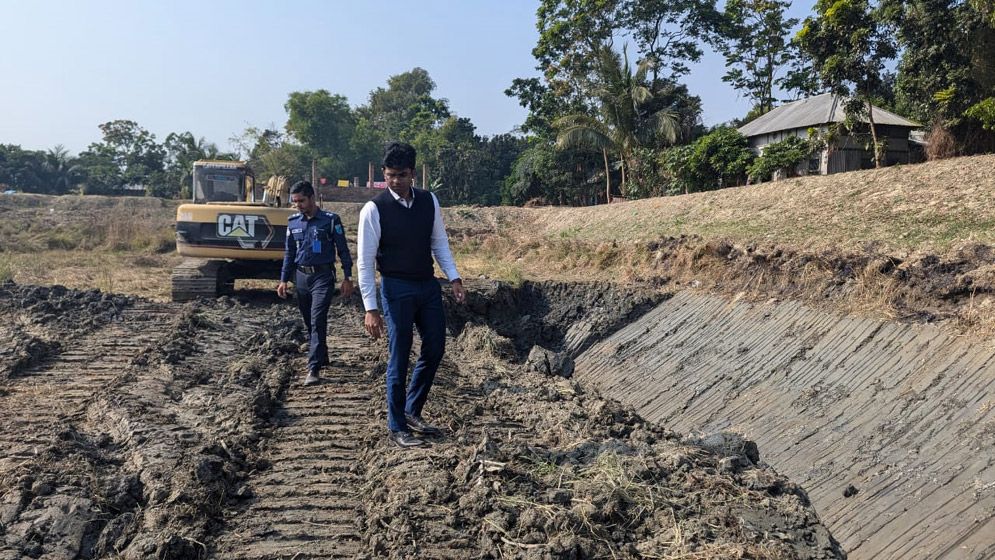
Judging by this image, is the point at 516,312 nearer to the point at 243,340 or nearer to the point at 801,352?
the point at 243,340

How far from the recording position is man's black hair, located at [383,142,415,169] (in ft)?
15.8

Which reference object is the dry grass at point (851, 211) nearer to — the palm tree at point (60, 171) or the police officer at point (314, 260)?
the police officer at point (314, 260)

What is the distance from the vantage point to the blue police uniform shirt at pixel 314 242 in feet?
22.7

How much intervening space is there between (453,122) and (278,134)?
1443 centimetres

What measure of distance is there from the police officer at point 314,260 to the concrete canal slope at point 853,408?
3.60 metres

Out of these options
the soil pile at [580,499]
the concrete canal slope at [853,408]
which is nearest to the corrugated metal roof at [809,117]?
the concrete canal slope at [853,408]

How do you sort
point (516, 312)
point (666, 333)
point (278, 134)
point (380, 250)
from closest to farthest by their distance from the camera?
point (380, 250) → point (666, 333) → point (516, 312) → point (278, 134)

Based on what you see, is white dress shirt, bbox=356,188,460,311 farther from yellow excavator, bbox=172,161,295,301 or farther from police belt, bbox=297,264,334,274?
yellow excavator, bbox=172,161,295,301

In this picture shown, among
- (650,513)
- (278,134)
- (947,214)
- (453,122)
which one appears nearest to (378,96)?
(278,134)

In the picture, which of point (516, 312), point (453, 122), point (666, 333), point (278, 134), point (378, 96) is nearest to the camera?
point (666, 333)

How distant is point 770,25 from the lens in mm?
27641

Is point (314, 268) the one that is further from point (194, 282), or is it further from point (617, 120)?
point (617, 120)

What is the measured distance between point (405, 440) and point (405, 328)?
0.74m

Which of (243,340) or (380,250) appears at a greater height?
(380,250)
